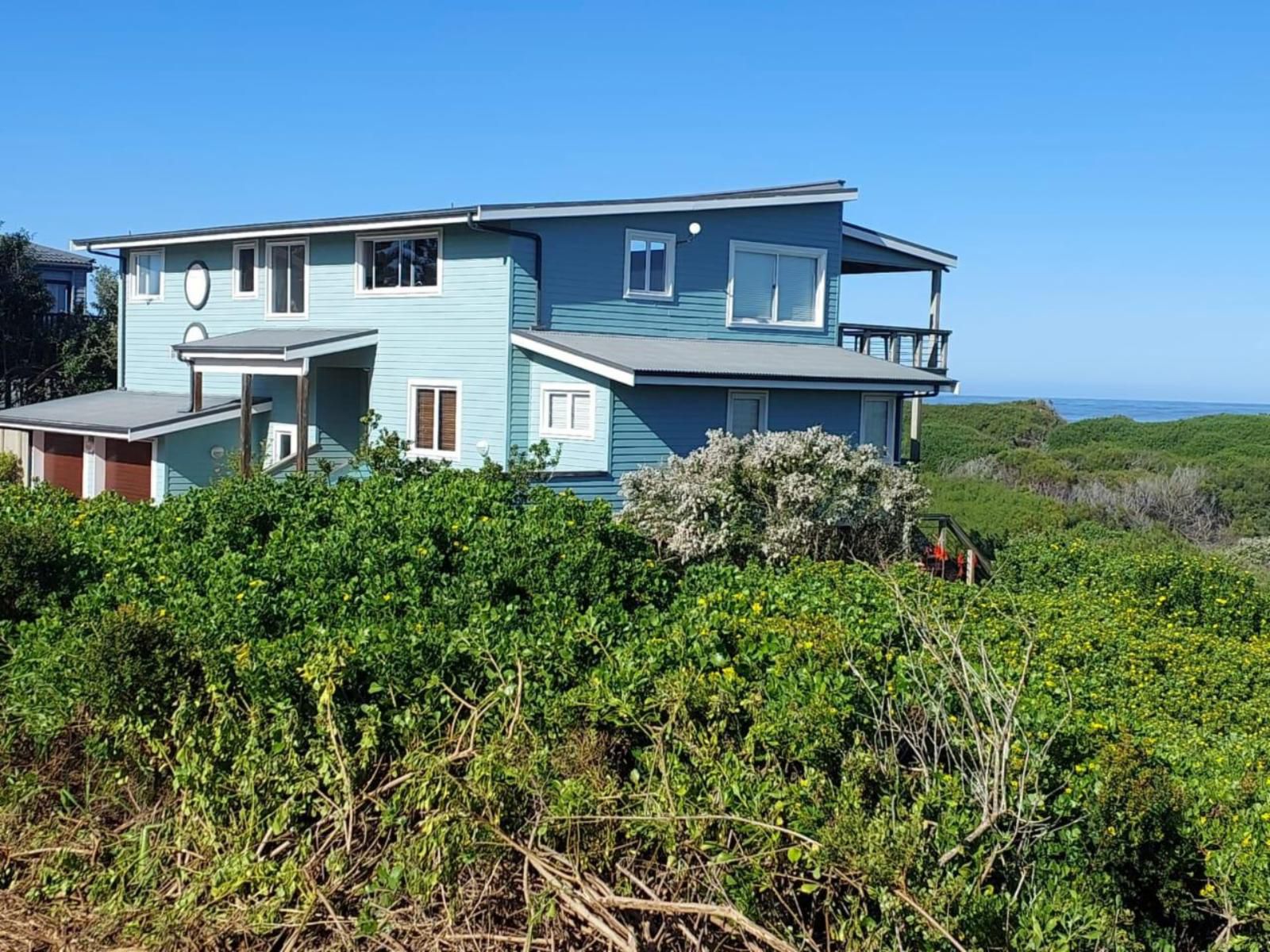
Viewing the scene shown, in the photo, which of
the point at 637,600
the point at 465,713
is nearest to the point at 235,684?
the point at 465,713

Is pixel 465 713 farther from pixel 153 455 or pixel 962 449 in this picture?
pixel 962 449

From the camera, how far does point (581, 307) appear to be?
2173 centimetres

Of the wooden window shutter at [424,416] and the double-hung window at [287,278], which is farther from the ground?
the double-hung window at [287,278]

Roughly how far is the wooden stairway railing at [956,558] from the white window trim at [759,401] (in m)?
3.34

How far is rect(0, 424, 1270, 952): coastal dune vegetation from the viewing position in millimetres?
5367

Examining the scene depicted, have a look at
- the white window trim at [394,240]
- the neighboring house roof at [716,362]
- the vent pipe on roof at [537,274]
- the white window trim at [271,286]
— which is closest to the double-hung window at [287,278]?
the white window trim at [271,286]

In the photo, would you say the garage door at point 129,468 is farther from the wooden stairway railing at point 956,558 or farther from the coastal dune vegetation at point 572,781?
the coastal dune vegetation at point 572,781

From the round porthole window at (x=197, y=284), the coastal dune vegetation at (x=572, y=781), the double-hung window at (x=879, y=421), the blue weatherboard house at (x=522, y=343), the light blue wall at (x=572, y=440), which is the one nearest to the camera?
the coastal dune vegetation at (x=572, y=781)

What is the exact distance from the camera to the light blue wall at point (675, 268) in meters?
21.4

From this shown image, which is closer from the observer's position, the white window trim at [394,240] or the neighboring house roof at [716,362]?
the neighboring house roof at [716,362]

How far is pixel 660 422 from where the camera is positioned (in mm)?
20297

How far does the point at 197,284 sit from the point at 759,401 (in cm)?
1266

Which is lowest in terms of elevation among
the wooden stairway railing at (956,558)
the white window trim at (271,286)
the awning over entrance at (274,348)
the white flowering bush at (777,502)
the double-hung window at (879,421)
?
the wooden stairway railing at (956,558)

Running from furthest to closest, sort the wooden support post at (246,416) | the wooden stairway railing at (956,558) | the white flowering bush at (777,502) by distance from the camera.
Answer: the wooden support post at (246,416) < the wooden stairway railing at (956,558) < the white flowering bush at (777,502)
